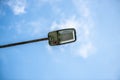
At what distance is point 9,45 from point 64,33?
3.42ft

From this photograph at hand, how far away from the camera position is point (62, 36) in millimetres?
3664

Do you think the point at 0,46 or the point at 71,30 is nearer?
the point at 71,30

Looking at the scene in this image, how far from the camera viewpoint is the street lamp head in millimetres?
3629

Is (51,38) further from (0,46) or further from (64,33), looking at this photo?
(0,46)

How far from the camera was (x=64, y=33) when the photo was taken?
3.65 meters

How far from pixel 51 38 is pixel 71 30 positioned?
376 millimetres

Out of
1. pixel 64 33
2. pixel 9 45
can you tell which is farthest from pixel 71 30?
pixel 9 45

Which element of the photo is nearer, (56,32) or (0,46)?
(56,32)

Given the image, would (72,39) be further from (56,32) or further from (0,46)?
(0,46)

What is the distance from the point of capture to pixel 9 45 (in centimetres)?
386

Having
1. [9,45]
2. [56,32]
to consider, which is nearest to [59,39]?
[56,32]

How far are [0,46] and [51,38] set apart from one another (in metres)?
1.03

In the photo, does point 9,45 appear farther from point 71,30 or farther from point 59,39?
point 71,30

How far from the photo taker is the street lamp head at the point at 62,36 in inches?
143
